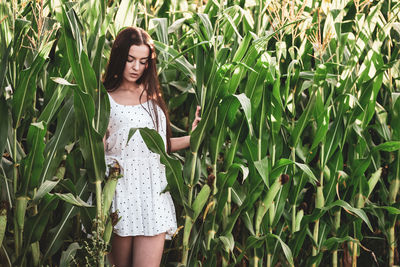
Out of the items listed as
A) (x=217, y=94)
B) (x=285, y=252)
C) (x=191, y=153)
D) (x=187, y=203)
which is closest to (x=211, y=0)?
(x=217, y=94)

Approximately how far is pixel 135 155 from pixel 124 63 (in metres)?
0.40

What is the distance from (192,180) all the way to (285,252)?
1.86 ft

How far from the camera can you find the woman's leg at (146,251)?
2.37m

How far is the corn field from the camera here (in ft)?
7.66

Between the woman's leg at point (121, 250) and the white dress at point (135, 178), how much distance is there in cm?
7

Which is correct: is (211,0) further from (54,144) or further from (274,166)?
(54,144)

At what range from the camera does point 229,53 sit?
2656 millimetres

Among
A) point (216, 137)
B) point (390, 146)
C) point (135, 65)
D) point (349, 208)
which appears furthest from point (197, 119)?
point (390, 146)

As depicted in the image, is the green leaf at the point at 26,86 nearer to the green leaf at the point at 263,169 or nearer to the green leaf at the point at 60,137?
the green leaf at the point at 60,137

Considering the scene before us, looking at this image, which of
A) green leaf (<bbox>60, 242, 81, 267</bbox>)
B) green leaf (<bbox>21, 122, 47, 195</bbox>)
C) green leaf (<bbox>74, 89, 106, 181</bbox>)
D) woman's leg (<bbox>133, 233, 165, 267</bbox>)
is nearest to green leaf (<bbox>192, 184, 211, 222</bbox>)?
woman's leg (<bbox>133, 233, 165, 267</bbox>)

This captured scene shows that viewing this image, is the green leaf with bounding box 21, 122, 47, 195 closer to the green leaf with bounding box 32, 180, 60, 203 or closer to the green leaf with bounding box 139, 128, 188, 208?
the green leaf with bounding box 32, 180, 60, 203

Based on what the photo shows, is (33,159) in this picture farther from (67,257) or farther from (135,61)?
(135,61)

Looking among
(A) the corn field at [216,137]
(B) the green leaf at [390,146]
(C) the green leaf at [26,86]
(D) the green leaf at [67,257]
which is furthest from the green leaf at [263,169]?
(C) the green leaf at [26,86]

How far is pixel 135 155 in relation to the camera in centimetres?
241
